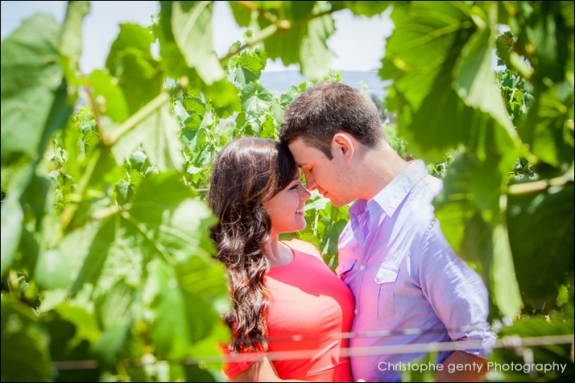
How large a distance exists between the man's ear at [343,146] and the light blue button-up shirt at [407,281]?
0.82 ft

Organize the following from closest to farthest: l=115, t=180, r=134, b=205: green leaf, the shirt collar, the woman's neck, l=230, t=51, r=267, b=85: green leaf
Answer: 1. the shirt collar
2. the woman's neck
3. l=115, t=180, r=134, b=205: green leaf
4. l=230, t=51, r=267, b=85: green leaf

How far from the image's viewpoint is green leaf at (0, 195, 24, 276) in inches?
25.0

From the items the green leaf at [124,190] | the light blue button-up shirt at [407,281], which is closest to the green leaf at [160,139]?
the light blue button-up shirt at [407,281]

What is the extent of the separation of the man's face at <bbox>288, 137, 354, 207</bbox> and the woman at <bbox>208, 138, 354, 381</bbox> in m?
0.05

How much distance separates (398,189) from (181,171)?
1530 millimetres

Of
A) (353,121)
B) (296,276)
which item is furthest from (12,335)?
(353,121)

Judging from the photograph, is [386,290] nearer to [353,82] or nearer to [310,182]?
[310,182]

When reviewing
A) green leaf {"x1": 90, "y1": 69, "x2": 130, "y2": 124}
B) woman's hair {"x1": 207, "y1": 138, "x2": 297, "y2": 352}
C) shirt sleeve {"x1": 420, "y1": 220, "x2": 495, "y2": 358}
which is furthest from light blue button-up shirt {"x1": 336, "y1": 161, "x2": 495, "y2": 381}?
green leaf {"x1": 90, "y1": 69, "x2": 130, "y2": 124}

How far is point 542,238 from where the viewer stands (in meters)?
0.70

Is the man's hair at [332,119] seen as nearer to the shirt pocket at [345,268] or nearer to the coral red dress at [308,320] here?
the shirt pocket at [345,268]

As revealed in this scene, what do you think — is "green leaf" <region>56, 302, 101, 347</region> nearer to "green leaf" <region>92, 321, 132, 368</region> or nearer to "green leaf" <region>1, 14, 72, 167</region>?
"green leaf" <region>92, 321, 132, 368</region>

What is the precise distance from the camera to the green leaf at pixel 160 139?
28.2 inches

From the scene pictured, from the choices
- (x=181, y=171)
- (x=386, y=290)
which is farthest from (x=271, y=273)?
(x=181, y=171)

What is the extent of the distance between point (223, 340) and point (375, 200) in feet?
5.35
